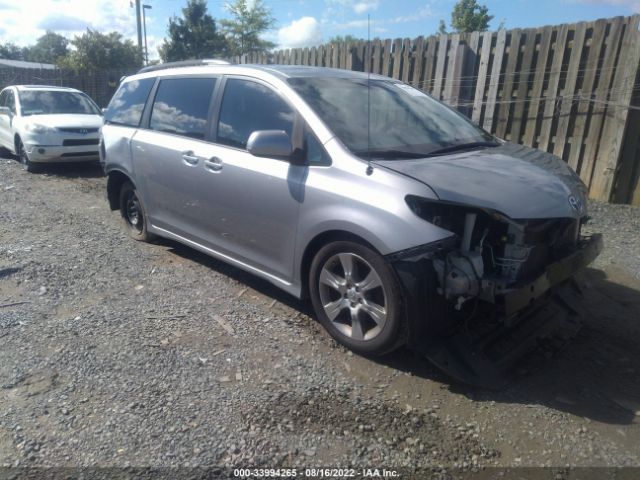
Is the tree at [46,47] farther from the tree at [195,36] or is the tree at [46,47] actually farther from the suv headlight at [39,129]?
the suv headlight at [39,129]

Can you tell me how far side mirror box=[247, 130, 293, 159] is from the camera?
11.6ft

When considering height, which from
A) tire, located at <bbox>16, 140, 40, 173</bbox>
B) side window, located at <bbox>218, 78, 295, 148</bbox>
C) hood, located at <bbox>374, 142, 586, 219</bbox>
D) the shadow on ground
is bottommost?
tire, located at <bbox>16, 140, 40, 173</bbox>

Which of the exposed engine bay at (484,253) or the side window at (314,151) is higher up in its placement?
the side window at (314,151)

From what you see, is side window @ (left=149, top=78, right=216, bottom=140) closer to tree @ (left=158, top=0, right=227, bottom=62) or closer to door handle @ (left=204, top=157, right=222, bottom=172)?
door handle @ (left=204, top=157, right=222, bottom=172)

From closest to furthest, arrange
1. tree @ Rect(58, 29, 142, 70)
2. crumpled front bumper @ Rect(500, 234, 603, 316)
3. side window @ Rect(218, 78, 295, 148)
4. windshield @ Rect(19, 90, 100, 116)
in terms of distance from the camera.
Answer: crumpled front bumper @ Rect(500, 234, 603, 316) → side window @ Rect(218, 78, 295, 148) → windshield @ Rect(19, 90, 100, 116) → tree @ Rect(58, 29, 142, 70)

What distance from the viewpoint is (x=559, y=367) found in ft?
11.0

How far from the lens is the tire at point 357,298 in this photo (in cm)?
315

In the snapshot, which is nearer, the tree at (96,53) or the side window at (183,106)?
the side window at (183,106)

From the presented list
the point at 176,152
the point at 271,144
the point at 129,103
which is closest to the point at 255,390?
the point at 271,144

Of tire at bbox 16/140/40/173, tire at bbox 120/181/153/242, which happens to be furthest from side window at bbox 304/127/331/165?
tire at bbox 16/140/40/173

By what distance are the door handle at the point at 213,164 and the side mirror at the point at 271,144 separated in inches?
27.7

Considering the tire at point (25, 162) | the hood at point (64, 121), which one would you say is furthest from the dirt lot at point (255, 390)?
the tire at point (25, 162)

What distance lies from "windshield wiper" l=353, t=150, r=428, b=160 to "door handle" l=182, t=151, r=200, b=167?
1650 millimetres

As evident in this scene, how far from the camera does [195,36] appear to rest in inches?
1734
